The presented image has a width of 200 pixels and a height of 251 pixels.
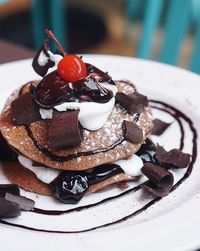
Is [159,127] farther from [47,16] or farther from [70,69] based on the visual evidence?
[47,16]

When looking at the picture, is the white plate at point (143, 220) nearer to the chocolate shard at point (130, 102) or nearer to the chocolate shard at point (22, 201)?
the chocolate shard at point (22, 201)

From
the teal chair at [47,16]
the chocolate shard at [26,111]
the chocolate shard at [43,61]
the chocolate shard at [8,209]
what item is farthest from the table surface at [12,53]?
the teal chair at [47,16]

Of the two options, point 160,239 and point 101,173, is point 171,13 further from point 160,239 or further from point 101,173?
point 160,239

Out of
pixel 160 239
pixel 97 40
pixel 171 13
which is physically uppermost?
pixel 160 239

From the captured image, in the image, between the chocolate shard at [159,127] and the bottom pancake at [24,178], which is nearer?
the bottom pancake at [24,178]

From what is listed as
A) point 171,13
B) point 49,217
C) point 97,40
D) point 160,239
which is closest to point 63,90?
point 49,217

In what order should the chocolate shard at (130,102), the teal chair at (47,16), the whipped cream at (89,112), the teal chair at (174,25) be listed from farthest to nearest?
the teal chair at (47,16) < the teal chair at (174,25) < the chocolate shard at (130,102) < the whipped cream at (89,112)

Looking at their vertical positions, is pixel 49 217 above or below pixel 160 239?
below
